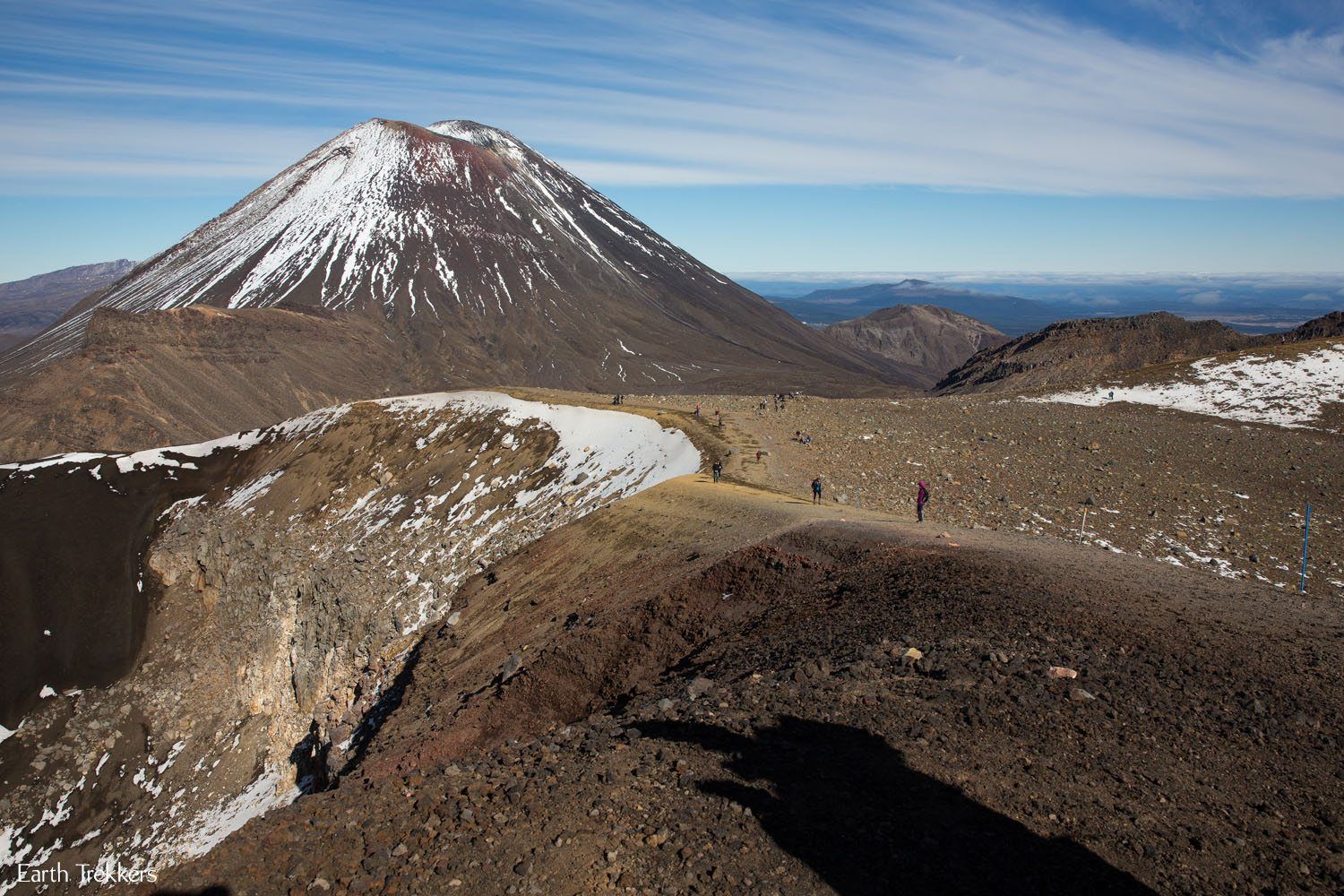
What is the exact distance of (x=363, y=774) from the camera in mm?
10914

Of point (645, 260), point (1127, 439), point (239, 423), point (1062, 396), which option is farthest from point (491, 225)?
point (1127, 439)

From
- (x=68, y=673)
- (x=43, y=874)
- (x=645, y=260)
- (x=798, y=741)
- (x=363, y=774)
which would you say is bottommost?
(x=43, y=874)

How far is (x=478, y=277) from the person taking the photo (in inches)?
5655

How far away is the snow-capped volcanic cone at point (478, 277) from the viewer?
405ft

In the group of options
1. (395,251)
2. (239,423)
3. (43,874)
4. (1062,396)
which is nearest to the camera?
(43,874)

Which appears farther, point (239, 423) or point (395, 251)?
point (395, 251)

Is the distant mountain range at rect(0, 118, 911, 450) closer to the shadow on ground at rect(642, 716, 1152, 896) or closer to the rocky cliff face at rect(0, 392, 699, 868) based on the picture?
the rocky cliff face at rect(0, 392, 699, 868)

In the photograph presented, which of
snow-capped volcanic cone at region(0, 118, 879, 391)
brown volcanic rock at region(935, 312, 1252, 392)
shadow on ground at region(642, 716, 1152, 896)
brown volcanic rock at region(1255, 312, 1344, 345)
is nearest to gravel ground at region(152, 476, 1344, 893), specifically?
shadow on ground at region(642, 716, 1152, 896)

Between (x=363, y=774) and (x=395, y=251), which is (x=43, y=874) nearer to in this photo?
(x=363, y=774)

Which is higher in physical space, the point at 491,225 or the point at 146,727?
the point at 491,225

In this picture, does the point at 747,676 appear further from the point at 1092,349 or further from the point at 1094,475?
the point at 1092,349

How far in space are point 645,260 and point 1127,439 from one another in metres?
151

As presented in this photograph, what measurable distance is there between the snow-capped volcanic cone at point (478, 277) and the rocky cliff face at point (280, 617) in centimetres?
7792

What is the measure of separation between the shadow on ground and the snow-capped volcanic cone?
105 m
